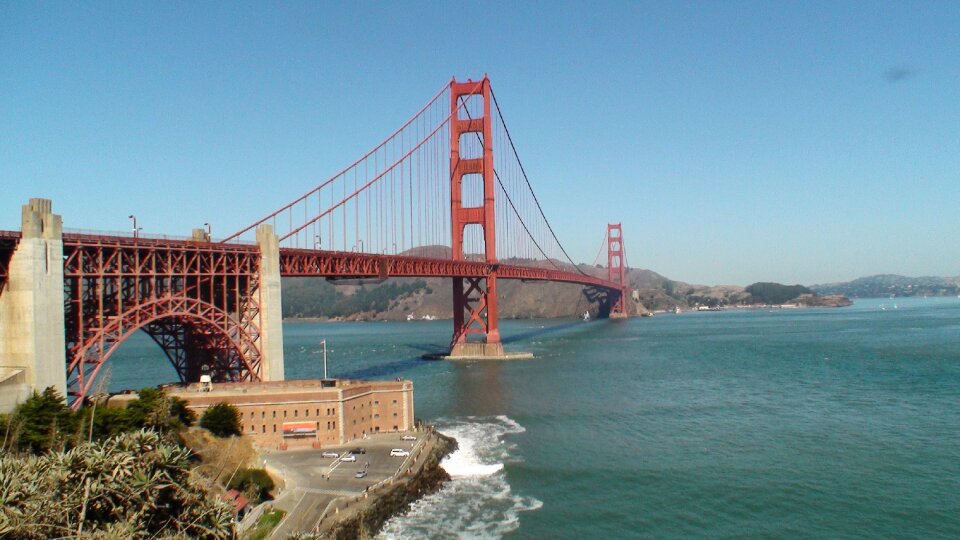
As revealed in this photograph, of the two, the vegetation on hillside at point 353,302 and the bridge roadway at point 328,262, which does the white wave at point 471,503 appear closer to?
the bridge roadway at point 328,262

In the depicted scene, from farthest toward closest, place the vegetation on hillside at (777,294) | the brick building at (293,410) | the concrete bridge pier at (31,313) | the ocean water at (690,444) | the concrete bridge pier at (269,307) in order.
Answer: the vegetation on hillside at (777,294) < the concrete bridge pier at (269,307) < the brick building at (293,410) < the concrete bridge pier at (31,313) < the ocean water at (690,444)

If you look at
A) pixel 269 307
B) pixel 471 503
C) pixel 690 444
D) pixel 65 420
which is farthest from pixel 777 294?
pixel 65 420

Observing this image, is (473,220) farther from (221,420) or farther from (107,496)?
(107,496)

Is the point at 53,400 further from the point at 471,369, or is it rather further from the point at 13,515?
the point at 471,369

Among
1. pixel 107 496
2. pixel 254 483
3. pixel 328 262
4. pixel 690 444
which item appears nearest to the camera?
pixel 107 496

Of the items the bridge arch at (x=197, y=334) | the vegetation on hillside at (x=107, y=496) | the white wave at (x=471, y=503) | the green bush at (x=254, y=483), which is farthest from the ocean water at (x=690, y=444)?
the vegetation on hillside at (x=107, y=496)

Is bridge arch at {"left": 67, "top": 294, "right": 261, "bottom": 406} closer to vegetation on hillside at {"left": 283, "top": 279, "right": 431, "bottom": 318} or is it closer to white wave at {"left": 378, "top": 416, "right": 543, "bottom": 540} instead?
white wave at {"left": 378, "top": 416, "right": 543, "bottom": 540}

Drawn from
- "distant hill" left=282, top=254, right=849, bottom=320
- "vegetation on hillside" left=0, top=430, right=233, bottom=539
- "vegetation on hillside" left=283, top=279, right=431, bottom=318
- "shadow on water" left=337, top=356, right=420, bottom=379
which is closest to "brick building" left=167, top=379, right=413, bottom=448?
"shadow on water" left=337, top=356, right=420, bottom=379
